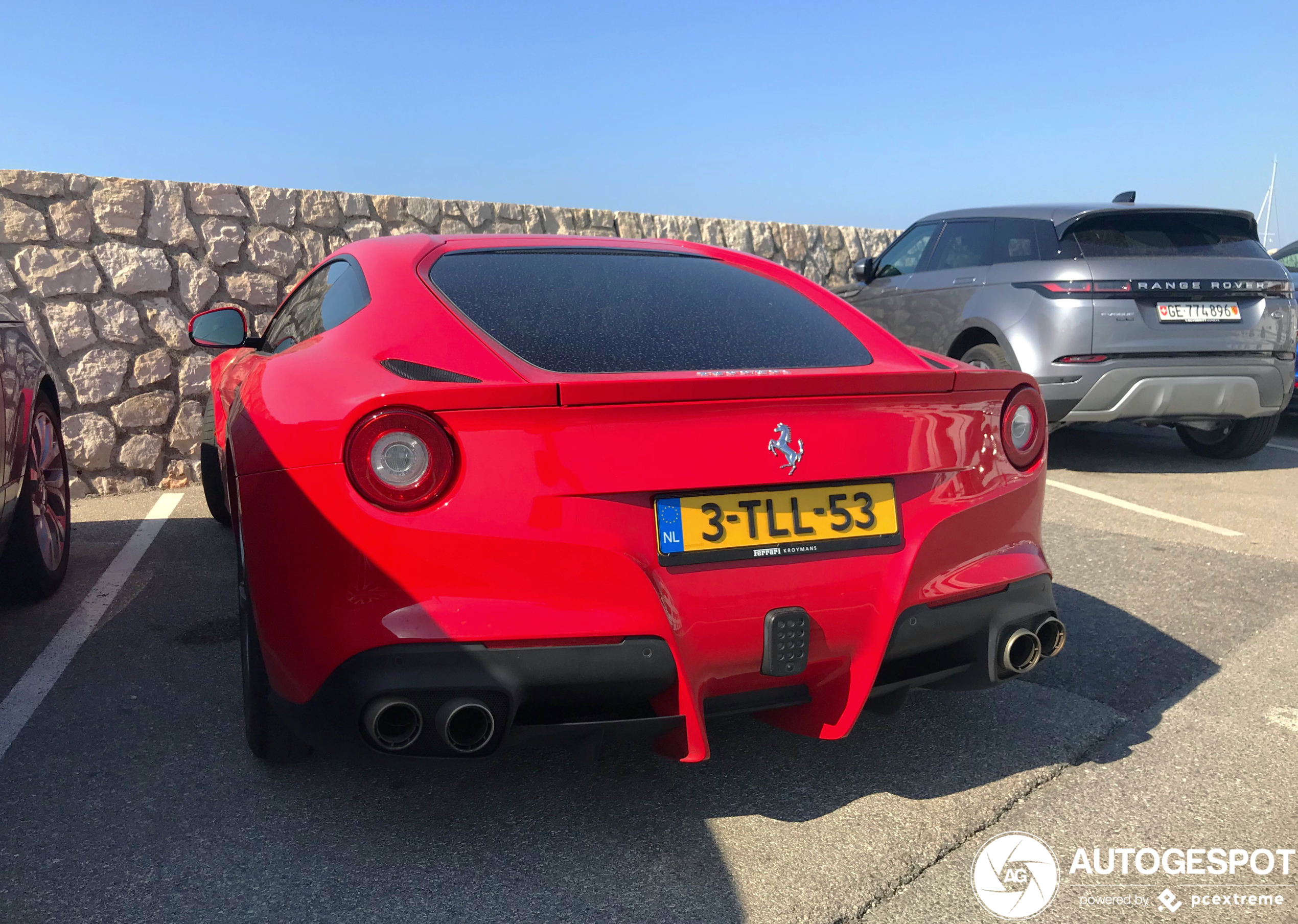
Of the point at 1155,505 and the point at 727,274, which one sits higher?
the point at 727,274

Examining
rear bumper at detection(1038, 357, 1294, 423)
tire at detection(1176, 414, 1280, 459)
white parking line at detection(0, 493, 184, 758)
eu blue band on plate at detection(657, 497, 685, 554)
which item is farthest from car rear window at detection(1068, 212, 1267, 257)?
white parking line at detection(0, 493, 184, 758)

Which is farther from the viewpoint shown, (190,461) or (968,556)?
(190,461)

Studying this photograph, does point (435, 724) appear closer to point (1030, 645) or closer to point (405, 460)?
point (405, 460)

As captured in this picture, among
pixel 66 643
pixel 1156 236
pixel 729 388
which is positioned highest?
pixel 1156 236


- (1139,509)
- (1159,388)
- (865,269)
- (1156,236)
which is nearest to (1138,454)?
(1159,388)

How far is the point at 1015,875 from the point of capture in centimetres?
226

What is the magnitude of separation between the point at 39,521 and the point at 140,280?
125 inches

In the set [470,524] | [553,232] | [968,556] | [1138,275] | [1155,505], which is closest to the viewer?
[470,524]

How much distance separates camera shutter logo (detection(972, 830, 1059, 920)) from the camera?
216cm

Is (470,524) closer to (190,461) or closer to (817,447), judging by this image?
(817,447)

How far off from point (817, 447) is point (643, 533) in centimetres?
43

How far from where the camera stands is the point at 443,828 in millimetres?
2439

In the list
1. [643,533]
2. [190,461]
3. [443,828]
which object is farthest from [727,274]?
[190,461]

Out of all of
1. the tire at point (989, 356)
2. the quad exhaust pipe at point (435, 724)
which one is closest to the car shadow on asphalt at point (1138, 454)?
the tire at point (989, 356)
